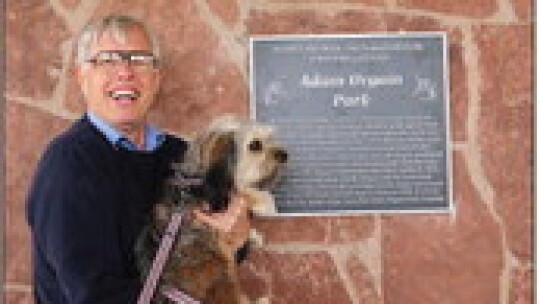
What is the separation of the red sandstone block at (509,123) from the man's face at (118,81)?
181 centimetres

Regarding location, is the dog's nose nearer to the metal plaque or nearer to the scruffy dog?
the scruffy dog

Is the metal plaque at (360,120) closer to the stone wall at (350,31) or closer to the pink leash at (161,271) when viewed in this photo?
the stone wall at (350,31)

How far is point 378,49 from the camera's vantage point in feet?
13.5

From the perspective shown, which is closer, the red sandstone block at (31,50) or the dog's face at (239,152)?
the dog's face at (239,152)

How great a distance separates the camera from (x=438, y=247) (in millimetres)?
4145

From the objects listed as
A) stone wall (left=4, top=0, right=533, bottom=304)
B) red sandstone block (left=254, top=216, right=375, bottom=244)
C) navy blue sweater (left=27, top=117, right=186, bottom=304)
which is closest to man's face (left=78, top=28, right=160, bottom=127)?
navy blue sweater (left=27, top=117, right=186, bottom=304)

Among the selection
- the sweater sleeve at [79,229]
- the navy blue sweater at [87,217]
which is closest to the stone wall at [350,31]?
the navy blue sweater at [87,217]

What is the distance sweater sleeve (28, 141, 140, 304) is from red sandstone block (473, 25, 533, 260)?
6.91 feet

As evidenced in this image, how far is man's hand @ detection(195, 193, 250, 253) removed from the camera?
3.14 meters

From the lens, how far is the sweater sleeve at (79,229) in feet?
8.89

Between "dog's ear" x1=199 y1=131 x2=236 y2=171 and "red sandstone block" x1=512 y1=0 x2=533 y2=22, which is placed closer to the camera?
"dog's ear" x1=199 y1=131 x2=236 y2=171

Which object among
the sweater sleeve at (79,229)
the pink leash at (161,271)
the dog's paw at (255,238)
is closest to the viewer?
the sweater sleeve at (79,229)

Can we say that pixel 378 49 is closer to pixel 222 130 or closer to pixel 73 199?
pixel 222 130

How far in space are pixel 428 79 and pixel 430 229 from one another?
764mm
